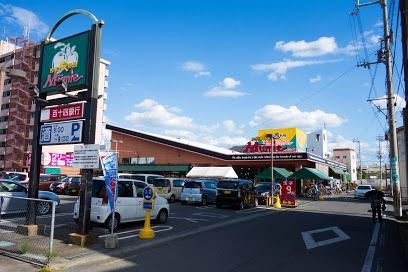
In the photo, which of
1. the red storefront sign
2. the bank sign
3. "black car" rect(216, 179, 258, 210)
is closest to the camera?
the red storefront sign

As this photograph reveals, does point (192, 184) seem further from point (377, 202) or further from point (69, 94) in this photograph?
point (69, 94)

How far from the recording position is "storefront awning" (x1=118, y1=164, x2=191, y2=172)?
49169mm

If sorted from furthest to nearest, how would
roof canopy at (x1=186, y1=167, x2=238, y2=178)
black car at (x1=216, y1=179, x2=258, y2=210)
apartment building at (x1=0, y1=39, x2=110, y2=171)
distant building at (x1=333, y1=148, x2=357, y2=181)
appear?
distant building at (x1=333, y1=148, x2=357, y2=181), apartment building at (x1=0, y1=39, x2=110, y2=171), roof canopy at (x1=186, y1=167, x2=238, y2=178), black car at (x1=216, y1=179, x2=258, y2=210)

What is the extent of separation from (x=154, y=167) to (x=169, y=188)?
78.9 ft

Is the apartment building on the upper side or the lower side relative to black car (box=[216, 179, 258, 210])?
upper

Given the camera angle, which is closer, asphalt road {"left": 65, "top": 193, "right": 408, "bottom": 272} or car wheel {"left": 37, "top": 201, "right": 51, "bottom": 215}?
asphalt road {"left": 65, "top": 193, "right": 408, "bottom": 272}

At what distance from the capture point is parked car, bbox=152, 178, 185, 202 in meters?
25.6

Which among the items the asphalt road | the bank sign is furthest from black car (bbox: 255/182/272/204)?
the bank sign

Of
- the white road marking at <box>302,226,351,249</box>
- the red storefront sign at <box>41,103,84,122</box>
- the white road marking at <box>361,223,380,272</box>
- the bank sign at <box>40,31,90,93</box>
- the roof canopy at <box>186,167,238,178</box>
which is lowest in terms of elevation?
the white road marking at <box>361,223,380,272</box>

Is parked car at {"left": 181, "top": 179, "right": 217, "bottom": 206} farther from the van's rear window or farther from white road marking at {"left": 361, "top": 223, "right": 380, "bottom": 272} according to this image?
white road marking at {"left": 361, "top": 223, "right": 380, "bottom": 272}

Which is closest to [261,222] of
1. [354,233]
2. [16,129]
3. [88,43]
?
[354,233]

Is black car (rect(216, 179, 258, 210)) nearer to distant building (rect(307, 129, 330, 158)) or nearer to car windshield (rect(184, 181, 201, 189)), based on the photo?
car windshield (rect(184, 181, 201, 189))

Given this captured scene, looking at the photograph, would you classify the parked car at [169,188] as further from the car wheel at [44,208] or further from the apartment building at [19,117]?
the apartment building at [19,117]

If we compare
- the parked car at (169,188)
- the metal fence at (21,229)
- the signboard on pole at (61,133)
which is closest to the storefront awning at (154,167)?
the parked car at (169,188)
